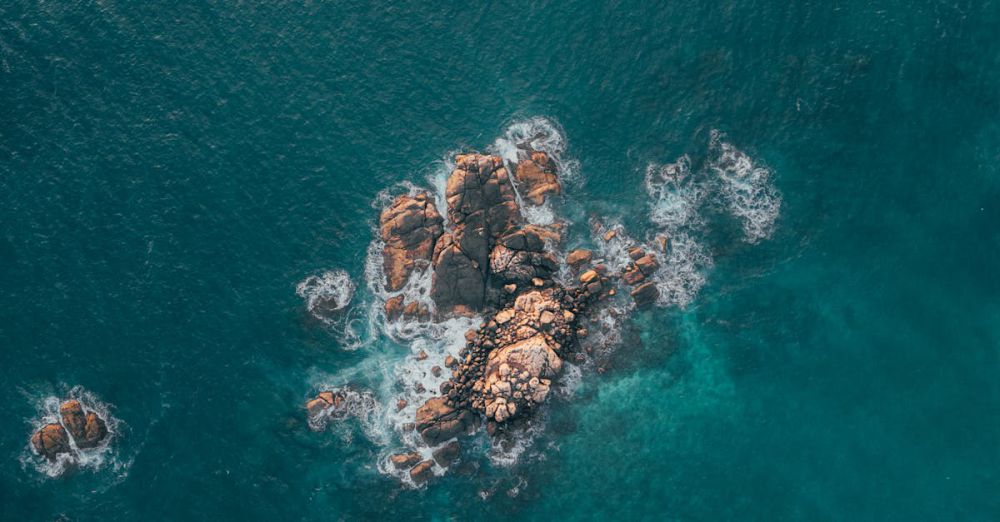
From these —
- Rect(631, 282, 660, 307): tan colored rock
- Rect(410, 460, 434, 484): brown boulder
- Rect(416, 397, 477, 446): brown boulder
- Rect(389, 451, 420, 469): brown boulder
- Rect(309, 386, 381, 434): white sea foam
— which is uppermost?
Rect(309, 386, 381, 434): white sea foam

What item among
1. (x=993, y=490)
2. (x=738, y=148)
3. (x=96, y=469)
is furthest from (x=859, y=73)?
(x=96, y=469)

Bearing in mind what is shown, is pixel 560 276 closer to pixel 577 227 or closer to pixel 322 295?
pixel 577 227

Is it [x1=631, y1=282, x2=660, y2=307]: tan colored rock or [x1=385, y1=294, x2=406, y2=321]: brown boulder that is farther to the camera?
[x1=385, y1=294, x2=406, y2=321]: brown boulder

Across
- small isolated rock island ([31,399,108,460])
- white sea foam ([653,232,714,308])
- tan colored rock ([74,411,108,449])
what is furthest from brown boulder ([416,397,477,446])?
small isolated rock island ([31,399,108,460])

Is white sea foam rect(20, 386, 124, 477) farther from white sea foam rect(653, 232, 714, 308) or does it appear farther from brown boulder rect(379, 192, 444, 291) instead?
white sea foam rect(653, 232, 714, 308)

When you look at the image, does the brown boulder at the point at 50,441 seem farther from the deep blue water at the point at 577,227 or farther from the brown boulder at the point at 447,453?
the brown boulder at the point at 447,453

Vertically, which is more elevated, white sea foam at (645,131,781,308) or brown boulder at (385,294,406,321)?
brown boulder at (385,294,406,321)
